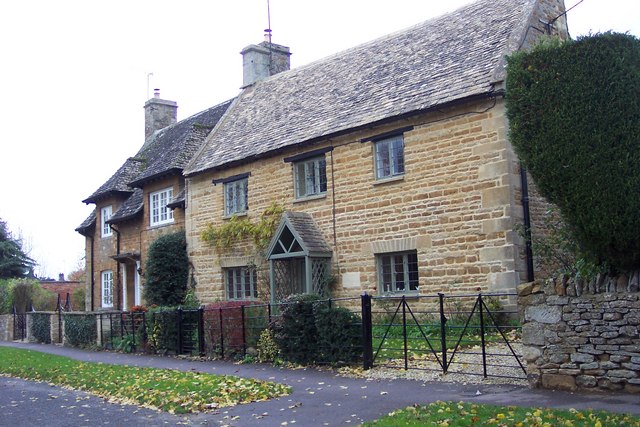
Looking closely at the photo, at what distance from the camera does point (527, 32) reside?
17406 mm

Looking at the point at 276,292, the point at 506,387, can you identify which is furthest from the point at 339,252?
the point at 506,387

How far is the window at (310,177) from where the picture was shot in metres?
19.9

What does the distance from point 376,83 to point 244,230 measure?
598 cm

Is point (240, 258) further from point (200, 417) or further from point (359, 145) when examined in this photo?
point (200, 417)

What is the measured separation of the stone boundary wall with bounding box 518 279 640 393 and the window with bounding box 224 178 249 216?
1331 cm

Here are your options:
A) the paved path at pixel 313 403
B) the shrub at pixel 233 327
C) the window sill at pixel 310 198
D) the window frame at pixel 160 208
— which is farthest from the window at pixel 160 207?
the paved path at pixel 313 403

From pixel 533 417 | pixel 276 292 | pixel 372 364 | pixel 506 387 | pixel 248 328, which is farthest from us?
pixel 276 292

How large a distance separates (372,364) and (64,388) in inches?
228

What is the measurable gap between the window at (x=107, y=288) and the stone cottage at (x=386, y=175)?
27.8 ft

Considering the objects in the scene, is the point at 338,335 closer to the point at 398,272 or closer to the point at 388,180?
the point at 398,272

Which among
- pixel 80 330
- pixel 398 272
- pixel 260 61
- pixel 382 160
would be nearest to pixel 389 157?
pixel 382 160

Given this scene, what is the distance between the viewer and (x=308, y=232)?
19.4 meters

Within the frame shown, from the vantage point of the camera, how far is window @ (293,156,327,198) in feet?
65.3

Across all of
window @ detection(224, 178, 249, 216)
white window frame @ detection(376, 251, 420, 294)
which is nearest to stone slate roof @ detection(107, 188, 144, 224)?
window @ detection(224, 178, 249, 216)
